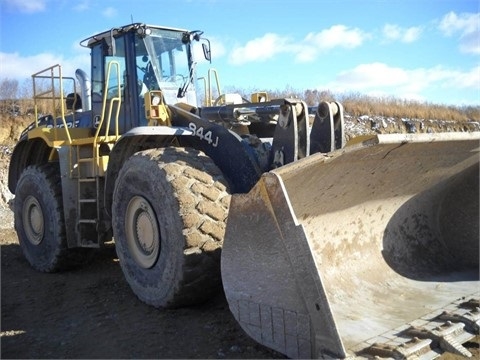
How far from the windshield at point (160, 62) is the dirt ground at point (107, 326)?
84.2 inches

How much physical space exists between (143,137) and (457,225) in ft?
9.73

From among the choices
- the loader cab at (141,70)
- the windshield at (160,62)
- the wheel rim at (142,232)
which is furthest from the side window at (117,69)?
the wheel rim at (142,232)

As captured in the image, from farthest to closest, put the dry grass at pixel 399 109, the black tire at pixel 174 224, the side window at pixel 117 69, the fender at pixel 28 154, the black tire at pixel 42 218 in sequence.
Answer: the dry grass at pixel 399 109
the fender at pixel 28 154
the black tire at pixel 42 218
the side window at pixel 117 69
the black tire at pixel 174 224

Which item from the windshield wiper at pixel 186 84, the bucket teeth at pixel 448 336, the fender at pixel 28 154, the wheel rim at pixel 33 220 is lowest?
the bucket teeth at pixel 448 336

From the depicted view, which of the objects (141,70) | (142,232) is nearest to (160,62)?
(141,70)

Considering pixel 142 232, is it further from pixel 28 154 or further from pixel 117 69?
pixel 28 154

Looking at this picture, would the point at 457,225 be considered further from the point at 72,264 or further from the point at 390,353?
the point at 72,264

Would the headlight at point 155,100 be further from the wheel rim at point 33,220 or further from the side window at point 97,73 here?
the wheel rim at point 33,220

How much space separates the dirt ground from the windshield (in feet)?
7.01

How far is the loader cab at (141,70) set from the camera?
5.41 m

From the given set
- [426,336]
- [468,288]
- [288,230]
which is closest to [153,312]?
[288,230]

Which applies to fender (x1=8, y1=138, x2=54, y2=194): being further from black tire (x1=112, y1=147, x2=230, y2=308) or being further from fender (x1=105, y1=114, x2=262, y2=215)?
black tire (x1=112, y1=147, x2=230, y2=308)

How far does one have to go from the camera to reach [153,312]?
4.14 meters

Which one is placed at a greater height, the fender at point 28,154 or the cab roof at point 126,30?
the cab roof at point 126,30
